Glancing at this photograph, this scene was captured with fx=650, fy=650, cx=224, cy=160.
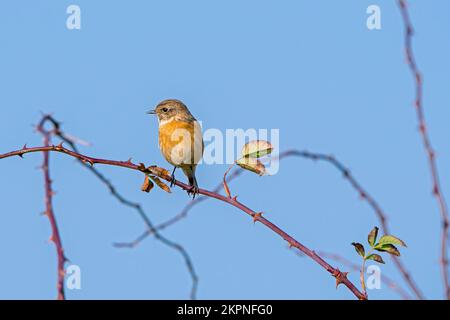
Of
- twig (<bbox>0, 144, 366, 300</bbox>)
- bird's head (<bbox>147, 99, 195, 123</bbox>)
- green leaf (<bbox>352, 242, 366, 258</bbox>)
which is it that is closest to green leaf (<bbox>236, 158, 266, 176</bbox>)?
twig (<bbox>0, 144, 366, 300</bbox>)

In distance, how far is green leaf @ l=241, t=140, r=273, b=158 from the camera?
2.38 m

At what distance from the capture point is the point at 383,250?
7.25 ft

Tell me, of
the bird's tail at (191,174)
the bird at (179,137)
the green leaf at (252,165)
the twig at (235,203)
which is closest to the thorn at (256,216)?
the twig at (235,203)

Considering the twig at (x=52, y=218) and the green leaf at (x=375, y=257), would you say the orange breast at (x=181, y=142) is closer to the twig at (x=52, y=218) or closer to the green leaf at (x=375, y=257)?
the twig at (x=52, y=218)

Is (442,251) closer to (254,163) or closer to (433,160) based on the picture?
(433,160)

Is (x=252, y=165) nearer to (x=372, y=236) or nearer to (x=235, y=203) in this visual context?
(x=235, y=203)

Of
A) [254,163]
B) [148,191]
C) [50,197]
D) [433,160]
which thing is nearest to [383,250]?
[433,160]

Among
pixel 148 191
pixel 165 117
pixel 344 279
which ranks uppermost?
pixel 165 117

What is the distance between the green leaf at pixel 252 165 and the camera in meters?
2.34

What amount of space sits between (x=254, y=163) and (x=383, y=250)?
0.55 meters

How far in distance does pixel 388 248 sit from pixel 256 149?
59 cm
